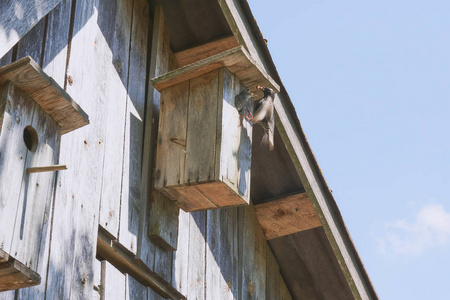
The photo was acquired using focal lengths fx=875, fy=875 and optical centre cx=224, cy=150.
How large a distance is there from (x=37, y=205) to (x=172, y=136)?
1.42 metres

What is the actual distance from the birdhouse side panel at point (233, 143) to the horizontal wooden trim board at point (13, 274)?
1.44 meters

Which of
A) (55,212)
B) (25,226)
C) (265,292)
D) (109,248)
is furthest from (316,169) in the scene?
(25,226)

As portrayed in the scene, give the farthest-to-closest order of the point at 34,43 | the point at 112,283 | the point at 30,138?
the point at 112,283 < the point at 34,43 < the point at 30,138

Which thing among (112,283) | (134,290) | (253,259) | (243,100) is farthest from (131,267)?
(253,259)

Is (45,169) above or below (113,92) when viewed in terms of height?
below

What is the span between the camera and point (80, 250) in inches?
142

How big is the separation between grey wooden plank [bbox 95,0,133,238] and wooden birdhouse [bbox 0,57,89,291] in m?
0.69

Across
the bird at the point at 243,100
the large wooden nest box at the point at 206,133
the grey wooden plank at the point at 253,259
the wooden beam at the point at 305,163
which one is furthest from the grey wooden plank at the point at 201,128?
the grey wooden plank at the point at 253,259

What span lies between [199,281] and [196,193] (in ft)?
2.24

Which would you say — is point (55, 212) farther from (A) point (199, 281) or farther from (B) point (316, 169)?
(B) point (316, 169)

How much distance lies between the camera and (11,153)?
9.48 feet

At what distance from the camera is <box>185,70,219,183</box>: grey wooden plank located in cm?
414

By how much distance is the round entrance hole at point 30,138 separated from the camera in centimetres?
307

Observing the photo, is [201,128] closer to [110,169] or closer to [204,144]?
[204,144]
